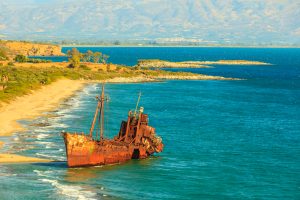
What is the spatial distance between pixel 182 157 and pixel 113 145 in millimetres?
9538

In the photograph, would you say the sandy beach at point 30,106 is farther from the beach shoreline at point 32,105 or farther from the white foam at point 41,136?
the white foam at point 41,136

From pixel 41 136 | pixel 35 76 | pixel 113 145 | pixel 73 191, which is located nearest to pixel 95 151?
pixel 113 145

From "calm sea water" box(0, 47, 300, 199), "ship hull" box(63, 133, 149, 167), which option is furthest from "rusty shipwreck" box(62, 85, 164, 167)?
"calm sea water" box(0, 47, 300, 199)

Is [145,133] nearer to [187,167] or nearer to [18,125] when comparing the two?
[187,167]

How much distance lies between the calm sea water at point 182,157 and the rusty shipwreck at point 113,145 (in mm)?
1124

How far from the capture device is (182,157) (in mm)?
70125

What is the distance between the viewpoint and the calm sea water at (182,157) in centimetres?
5547

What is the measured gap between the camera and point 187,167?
65188 mm

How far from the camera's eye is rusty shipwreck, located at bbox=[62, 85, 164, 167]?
6163cm

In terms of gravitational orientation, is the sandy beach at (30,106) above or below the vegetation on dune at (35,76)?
below

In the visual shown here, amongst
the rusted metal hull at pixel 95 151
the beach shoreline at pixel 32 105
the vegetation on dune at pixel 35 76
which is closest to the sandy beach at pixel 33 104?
the beach shoreline at pixel 32 105

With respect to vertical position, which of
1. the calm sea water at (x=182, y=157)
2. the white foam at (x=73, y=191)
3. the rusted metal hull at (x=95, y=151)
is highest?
the rusted metal hull at (x=95, y=151)

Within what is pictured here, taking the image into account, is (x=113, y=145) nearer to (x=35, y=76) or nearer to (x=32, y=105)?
(x=32, y=105)

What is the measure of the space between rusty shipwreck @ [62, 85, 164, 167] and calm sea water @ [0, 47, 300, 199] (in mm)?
1124
